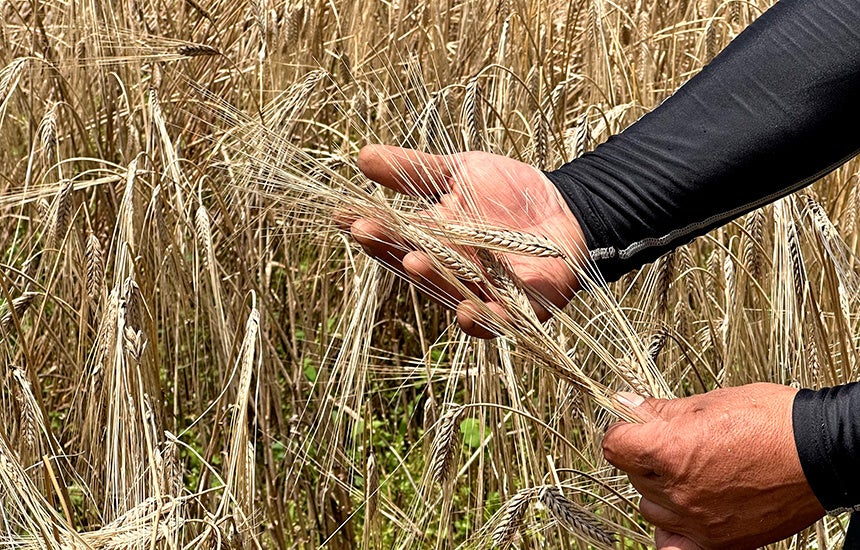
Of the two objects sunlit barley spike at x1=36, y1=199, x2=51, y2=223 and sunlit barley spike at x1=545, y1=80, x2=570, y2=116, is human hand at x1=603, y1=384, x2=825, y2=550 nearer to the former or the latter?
sunlit barley spike at x1=545, y1=80, x2=570, y2=116

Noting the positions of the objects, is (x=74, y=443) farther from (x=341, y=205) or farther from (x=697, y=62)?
(x=697, y=62)

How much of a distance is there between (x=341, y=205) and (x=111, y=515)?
1.93 ft

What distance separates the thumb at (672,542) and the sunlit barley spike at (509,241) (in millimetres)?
321

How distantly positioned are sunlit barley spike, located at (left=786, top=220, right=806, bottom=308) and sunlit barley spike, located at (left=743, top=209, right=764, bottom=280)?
0.44 feet

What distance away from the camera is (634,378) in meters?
1.09

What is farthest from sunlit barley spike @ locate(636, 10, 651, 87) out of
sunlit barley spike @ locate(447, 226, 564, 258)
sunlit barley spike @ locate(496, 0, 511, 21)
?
sunlit barley spike @ locate(447, 226, 564, 258)

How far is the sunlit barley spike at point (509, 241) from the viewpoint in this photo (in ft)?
3.51

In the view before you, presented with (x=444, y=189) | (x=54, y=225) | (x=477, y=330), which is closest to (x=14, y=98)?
(x=54, y=225)

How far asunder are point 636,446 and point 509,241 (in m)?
0.25

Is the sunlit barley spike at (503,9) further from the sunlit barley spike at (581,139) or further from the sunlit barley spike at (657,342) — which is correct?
the sunlit barley spike at (657,342)

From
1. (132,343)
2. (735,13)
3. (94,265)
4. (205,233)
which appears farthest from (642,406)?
(735,13)

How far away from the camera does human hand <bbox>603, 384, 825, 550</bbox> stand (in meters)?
0.97

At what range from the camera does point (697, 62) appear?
2082 mm

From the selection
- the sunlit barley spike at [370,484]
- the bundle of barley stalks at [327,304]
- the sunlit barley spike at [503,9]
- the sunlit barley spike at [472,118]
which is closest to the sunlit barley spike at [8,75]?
the bundle of barley stalks at [327,304]
